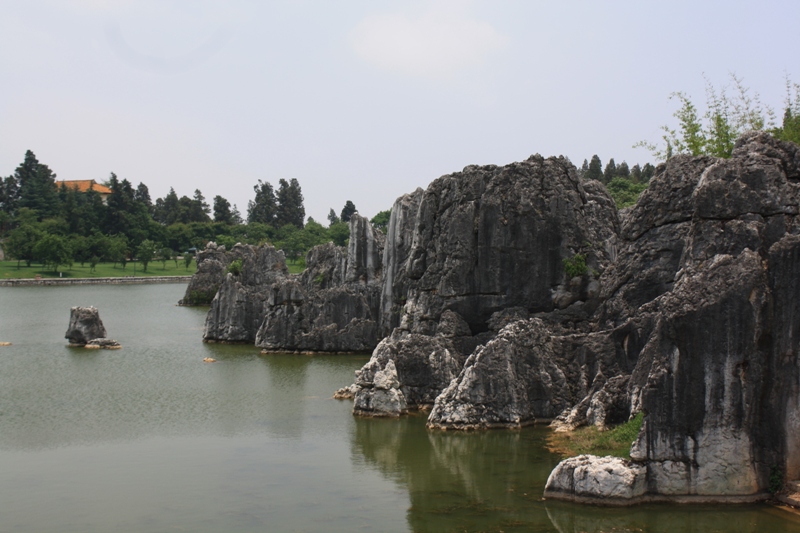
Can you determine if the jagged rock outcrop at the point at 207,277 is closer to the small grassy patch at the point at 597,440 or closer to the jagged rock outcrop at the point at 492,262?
the jagged rock outcrop at the point at 492,262

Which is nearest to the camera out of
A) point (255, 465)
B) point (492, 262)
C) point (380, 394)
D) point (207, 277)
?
point (255, 465)

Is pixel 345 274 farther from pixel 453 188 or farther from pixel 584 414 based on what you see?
pixel 584 414

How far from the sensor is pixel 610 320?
28578 millimetres

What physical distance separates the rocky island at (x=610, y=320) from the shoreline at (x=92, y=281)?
224 feet

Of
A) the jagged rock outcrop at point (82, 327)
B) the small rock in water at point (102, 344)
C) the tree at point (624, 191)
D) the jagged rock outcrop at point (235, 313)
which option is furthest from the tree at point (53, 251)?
the tree at point (624, 191)

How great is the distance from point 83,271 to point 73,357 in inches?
3125

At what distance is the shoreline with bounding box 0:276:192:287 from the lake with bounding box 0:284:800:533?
68.4 m

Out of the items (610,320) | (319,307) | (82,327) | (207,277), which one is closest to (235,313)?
(319,307)

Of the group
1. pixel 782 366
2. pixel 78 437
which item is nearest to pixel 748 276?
pixel 782 366

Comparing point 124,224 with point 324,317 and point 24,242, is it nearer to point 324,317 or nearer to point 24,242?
point 24,242

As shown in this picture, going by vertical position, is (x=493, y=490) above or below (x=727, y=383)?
below

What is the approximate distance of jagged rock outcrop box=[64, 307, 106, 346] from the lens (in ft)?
165

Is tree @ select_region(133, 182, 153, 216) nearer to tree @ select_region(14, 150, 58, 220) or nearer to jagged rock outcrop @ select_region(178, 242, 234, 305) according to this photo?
tree @ select_region(14, 150, 58, 220)

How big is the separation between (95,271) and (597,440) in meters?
108
